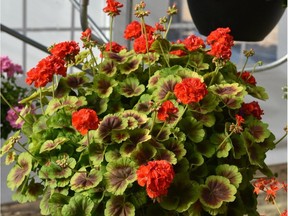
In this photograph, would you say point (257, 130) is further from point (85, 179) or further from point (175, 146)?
point (85, 179)

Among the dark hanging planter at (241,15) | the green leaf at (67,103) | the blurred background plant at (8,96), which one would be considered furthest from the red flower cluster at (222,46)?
the blurred background plant at (8,96)

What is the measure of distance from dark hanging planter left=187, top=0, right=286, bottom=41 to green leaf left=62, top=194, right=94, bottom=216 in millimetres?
798

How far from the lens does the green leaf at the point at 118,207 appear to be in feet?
2.59

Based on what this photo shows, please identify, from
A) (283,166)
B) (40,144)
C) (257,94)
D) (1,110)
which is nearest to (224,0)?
(257,94)

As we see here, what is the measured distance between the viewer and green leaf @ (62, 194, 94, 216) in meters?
0.81

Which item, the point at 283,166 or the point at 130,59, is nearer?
the point at 130,59

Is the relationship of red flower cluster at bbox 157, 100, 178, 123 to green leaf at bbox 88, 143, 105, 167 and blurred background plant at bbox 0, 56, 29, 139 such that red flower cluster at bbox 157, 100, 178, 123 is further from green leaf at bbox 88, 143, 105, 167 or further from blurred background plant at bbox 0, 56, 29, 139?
blurred background plant at bbox 0, 56, 29, 139

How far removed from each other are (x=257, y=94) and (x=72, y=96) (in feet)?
1.05

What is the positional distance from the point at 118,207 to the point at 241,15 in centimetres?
81

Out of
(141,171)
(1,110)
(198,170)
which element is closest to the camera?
(141,171)

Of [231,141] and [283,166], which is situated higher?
[231,141]

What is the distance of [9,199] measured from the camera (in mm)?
2328

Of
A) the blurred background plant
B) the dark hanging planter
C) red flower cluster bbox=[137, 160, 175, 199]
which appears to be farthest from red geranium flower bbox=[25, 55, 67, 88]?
the blurred background plant

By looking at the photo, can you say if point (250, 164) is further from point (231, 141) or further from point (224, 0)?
point (224, 0)
